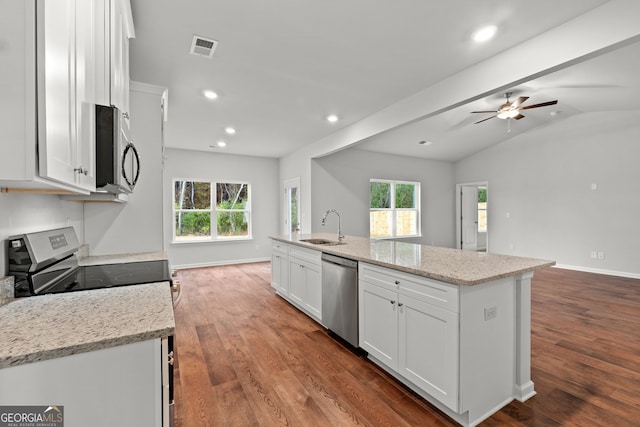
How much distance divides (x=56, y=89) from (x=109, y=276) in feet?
3.98

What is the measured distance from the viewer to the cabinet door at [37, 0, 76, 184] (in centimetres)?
79

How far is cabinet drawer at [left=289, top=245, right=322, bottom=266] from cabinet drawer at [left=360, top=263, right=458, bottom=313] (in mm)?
869

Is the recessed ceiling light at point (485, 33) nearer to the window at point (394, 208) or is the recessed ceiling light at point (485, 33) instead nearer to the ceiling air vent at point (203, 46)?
the ceiling air vent at point (203, 46)

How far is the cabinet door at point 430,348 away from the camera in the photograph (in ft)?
5.64

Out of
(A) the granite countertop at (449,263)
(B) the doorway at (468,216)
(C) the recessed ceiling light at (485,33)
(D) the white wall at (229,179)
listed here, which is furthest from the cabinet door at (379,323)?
(B) the doorway at (468,216)

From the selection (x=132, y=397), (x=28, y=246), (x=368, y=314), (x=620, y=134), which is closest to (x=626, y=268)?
(x=620, y=134)

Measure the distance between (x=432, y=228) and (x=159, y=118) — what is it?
7013 mm

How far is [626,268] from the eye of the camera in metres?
5.39

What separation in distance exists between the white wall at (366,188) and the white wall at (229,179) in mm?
1730

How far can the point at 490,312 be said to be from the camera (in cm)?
182

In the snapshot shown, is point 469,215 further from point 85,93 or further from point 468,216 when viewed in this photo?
point 85,93

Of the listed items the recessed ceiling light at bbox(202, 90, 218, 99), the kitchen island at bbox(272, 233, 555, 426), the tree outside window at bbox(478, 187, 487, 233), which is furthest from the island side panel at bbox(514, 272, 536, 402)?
the tree outside window at bbox(478, 187, 487, 233)

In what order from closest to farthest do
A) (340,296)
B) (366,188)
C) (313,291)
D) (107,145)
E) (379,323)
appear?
(107,145)
(379,323)
(340,296)
(313,291)
(366,188)

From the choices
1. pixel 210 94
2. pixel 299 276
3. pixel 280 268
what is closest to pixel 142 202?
pixel 210 94
